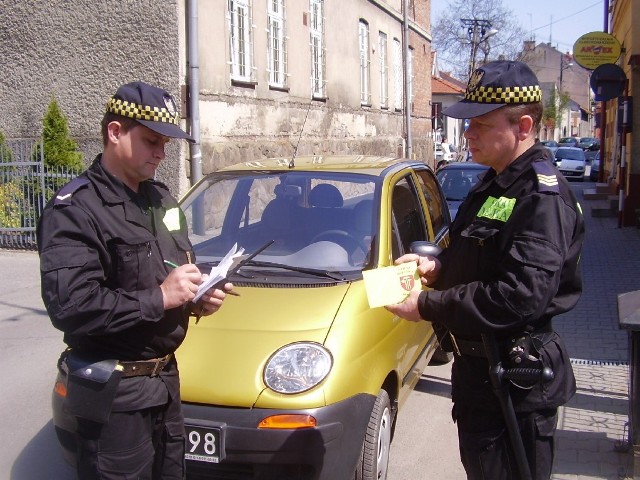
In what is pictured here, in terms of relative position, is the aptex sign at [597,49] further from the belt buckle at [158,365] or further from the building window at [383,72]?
the belt buckle at [158,365]

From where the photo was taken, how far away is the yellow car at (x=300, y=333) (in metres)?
3.36

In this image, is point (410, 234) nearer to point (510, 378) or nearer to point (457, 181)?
point (510, 378)

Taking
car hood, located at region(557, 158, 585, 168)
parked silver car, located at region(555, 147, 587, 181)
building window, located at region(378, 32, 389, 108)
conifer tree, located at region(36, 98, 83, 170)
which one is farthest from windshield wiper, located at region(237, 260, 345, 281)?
car hood, located at region(557, 158, 585, 168)

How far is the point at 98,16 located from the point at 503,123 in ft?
35.6

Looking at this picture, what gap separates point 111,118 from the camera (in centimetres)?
265

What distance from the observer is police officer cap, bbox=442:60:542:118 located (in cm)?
249

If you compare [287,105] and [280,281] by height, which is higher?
[287,105]

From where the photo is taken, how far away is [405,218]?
16.5ft

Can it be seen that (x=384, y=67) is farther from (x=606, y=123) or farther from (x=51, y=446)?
(x=51, y=446)

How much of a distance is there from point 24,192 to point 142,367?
972cm

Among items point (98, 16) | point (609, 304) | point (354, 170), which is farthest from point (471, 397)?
point (98, 16)

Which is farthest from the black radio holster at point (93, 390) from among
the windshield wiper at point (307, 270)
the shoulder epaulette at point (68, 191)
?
the windshield wiper at point (307, 270)

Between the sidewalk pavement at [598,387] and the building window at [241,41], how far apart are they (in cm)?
711

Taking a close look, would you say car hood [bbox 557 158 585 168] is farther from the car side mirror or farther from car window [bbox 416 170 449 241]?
the car side mirror
